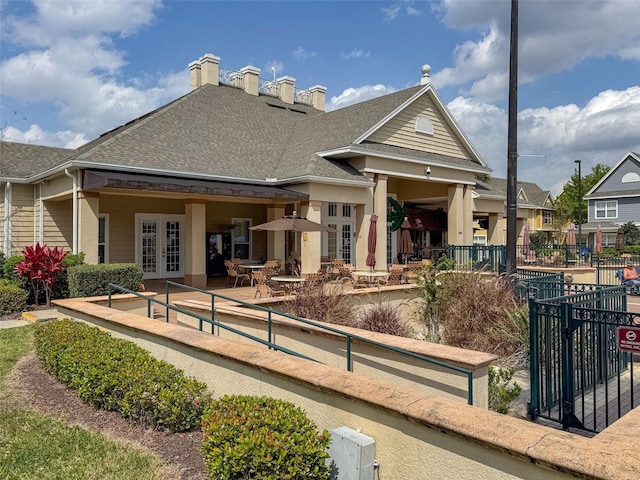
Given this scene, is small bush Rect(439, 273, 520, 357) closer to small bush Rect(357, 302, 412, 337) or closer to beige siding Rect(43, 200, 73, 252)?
small bush Rect(357, 302, 412, 337)

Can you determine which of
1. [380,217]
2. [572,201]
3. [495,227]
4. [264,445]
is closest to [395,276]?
[380,217]

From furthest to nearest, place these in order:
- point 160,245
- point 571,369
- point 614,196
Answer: point 614,196, point 160,245, point 571,369

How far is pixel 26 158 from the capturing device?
764 inches

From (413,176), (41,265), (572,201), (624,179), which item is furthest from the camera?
(572,201)

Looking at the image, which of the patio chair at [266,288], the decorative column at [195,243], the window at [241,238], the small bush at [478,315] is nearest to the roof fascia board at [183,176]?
the decorative column at [195,243]

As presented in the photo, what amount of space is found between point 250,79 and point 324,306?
18427 millimetres

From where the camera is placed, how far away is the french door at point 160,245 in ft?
61.8

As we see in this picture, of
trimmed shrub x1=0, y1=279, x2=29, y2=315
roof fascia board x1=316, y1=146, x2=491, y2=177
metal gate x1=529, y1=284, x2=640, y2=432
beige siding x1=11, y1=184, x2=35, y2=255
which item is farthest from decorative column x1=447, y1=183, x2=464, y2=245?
beige siding x1=11, y1=184, x2=35, y2=255

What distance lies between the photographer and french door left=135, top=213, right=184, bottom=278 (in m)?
18.8

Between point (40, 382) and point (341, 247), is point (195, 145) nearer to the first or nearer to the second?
point (341, 247)

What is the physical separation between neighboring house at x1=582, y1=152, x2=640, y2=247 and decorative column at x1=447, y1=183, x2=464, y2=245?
32022 millimetres

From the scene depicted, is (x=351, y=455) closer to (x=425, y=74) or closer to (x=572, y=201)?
(x=425, y=74)

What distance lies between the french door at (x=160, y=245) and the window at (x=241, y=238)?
2300mm

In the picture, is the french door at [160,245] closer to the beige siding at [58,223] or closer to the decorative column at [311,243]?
the beige siding at [58,223]
